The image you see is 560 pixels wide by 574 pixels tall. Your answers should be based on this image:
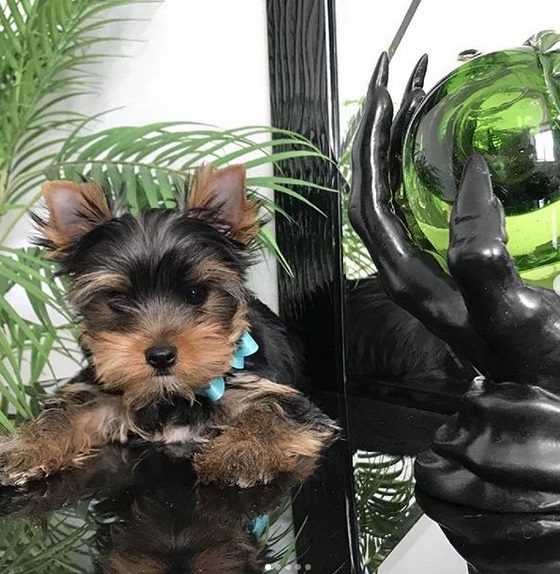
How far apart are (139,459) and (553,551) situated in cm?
58

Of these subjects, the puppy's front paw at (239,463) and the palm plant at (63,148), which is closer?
the puppy's front paw at (239,463)

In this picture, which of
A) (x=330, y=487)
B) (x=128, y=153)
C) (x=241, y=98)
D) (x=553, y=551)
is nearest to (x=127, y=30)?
(x=241, y=98)

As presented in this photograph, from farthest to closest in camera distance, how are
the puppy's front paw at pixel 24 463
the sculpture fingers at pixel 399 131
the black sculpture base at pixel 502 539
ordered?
the puppy's front paw at pixel 24 463 → the sculpture fingers at pixel 399 131 → the black sculpture base at pixel 502 539

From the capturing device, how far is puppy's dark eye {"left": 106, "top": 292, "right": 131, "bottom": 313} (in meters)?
1.13

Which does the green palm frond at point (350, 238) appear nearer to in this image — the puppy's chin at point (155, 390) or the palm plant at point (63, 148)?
the palm plant at point (63, 148)

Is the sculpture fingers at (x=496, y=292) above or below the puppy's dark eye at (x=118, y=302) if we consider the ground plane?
above

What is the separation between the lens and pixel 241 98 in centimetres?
167

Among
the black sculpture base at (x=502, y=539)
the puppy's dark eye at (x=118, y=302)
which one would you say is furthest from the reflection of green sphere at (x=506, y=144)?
the puppy's dark eye at (x=118, y=302)

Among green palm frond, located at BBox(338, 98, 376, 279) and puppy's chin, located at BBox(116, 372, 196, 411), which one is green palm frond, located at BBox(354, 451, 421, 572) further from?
green palm frond, located at BBox(338, 98, 376, 279)

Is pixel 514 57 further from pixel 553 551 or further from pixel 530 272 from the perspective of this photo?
pixel 553 551

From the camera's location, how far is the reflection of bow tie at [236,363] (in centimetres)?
115

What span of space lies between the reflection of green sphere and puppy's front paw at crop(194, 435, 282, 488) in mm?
340

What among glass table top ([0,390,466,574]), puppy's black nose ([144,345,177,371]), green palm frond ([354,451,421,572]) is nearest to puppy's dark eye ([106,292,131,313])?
puppy's black nose ([144,345,177,371])

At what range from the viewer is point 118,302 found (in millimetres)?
1140
